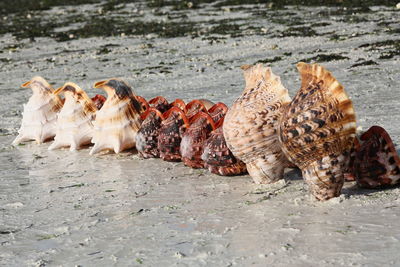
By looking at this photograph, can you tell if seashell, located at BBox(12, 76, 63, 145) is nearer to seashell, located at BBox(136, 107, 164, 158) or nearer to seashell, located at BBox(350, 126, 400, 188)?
seashell, located at BBox(136, 107, 164, 158)

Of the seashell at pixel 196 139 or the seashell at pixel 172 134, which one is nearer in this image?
the seashell at pixel 196 139

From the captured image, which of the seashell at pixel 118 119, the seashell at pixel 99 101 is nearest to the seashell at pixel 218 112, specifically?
the seashell at pixel 118 119

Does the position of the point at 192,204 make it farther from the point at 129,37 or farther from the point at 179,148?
the point at 129,37

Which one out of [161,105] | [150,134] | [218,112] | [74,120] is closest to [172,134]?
[150,134]

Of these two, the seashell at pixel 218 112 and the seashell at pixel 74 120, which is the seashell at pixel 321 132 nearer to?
the seashell at pixel 218 112

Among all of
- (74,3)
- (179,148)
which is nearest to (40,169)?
(179,148)

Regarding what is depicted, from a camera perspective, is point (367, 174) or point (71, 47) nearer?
point (367, 174)
